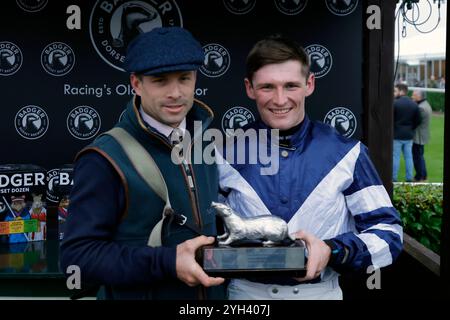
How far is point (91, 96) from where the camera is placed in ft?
14.0

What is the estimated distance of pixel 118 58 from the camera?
4211 mm

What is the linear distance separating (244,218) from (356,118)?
2.56m

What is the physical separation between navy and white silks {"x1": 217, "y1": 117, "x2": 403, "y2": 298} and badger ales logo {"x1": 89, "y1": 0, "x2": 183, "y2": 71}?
2.28 m

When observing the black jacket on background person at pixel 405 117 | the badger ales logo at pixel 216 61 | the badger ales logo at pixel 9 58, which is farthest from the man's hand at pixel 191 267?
the black jacket on background person at pixel 405 117

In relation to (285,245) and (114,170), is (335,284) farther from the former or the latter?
(114,170)

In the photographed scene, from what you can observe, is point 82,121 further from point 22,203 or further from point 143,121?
point 143,121

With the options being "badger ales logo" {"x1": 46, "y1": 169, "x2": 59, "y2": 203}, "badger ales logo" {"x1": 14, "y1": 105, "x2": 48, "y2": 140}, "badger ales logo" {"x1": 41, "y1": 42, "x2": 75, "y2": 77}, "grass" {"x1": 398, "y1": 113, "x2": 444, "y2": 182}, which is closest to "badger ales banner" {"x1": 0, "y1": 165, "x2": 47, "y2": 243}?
"badger ales logo" {"x1": 46, "y1": 169, "x2": 59, "y2": 203}

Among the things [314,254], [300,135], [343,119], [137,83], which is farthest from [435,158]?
[137,83]

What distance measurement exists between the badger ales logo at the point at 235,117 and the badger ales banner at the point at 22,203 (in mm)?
1228

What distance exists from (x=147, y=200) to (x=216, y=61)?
254 centimetres

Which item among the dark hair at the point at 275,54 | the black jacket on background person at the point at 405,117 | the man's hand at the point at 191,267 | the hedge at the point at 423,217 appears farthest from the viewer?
the black jacket on background person at the point at 405,117

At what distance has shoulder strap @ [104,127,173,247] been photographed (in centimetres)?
181

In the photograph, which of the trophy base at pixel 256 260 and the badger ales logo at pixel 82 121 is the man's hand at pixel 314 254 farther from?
the badger ales logo at pixel 82 121

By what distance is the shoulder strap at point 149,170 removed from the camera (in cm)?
181
